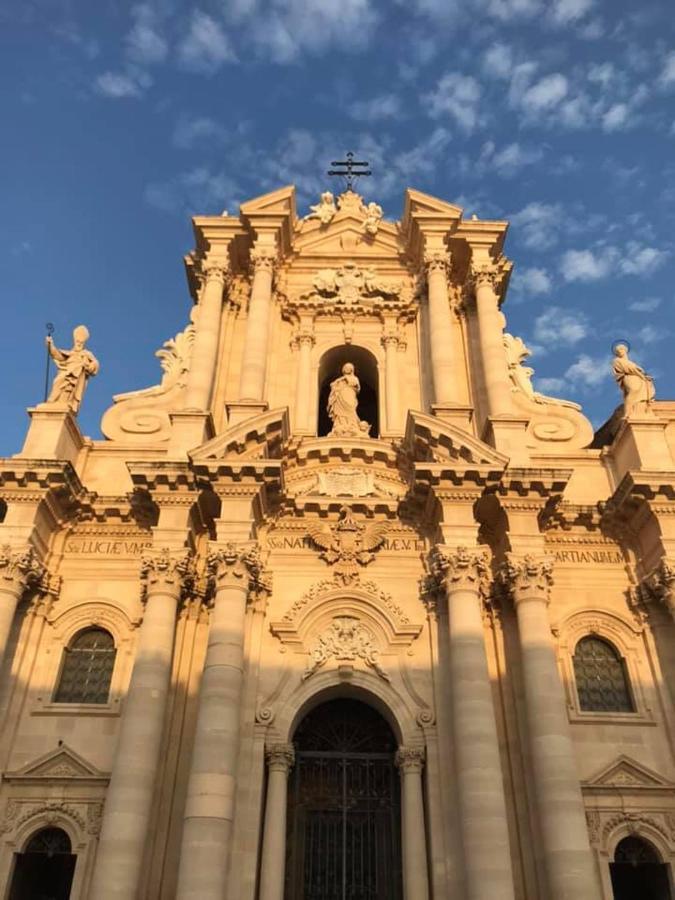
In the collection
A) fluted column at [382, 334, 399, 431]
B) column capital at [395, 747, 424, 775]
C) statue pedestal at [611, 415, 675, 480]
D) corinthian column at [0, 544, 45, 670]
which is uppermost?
fluted column at [382, 334, 399, 431]

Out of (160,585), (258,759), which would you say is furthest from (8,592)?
(258,759)

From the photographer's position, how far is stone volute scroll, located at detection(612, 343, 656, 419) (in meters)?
17.0

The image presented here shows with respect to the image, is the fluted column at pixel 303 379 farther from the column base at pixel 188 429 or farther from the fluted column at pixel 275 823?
the fluted column at pixel 275 823

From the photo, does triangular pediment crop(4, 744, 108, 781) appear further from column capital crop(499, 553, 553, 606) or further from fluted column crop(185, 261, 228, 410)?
column capital crop(499, 553, 553, 606)

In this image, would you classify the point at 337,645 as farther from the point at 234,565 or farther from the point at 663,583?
the point at 663,583

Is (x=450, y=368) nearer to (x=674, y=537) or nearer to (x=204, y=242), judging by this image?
(x=674, y=537)

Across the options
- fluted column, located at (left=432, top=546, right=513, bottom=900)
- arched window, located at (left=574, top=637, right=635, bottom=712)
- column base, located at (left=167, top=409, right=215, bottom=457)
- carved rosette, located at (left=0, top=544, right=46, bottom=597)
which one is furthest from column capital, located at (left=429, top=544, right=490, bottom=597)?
carved rosette, located at (left=0, top=544, right=46, bottom=597)

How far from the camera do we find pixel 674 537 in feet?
48.7

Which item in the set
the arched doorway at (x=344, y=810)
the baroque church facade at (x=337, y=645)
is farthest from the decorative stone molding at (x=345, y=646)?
the arched doorway at (x=344, y=810)

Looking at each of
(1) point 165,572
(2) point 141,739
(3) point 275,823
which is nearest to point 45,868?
(2) point 141,739

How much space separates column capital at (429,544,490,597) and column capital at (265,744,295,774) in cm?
397

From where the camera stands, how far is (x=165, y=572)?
14375 millimetres

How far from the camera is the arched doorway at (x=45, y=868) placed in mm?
13250

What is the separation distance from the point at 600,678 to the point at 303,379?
938cm
